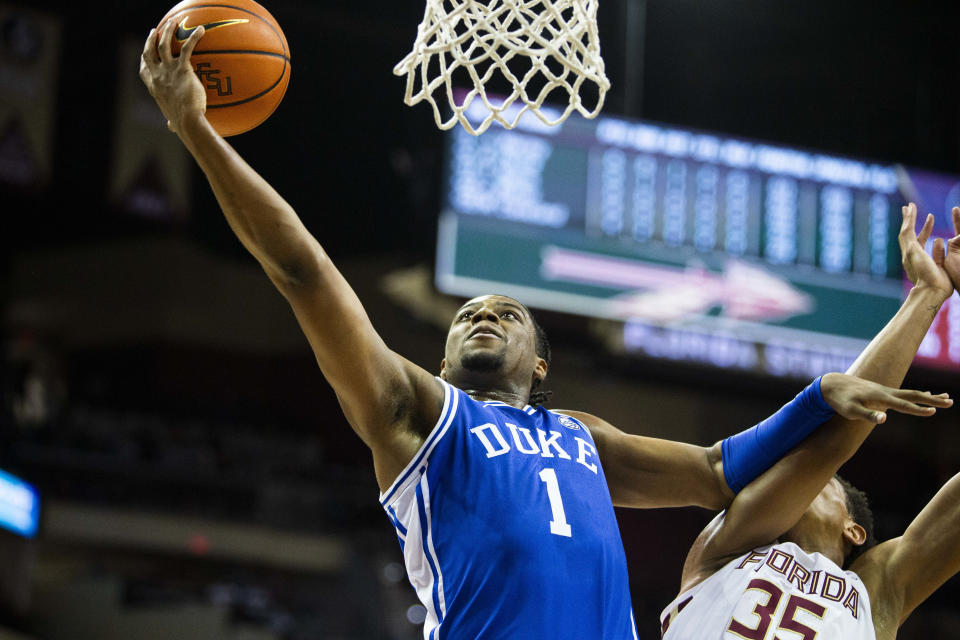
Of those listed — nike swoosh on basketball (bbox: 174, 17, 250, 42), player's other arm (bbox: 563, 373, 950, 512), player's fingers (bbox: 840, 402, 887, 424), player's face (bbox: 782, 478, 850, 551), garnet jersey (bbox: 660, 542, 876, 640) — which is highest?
nike swoosh on basketball (bbox: 174, 17, 250, 42)

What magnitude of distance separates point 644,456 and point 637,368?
3.62m

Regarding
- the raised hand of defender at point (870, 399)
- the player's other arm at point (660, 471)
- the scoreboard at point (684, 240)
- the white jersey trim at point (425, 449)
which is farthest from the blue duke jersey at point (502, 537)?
the scoreboard at point (684, 240)

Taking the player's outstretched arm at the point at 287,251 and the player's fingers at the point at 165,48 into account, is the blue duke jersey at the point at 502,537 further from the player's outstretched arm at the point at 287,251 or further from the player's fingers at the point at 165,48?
the player's fingers at the point at 165,48

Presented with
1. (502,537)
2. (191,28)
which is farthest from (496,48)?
(502,537)

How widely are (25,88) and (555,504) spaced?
7.59 m

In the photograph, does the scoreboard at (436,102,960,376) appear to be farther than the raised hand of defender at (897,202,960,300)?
A: Yes

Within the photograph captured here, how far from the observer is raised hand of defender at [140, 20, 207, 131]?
2611 mm

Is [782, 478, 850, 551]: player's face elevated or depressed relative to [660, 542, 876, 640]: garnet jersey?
elevated

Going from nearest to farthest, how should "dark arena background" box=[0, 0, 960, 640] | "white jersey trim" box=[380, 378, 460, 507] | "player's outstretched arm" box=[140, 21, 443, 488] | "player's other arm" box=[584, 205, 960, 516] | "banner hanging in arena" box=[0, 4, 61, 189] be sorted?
1. "player's outstretched arm" box=[140, 21, 443, 488]
2. "white jersey trim" box=[380, 378, 460, 507]
3. "player's other arm" box=[584, 205, 960, 516]
4. "dark arena background" box=[0, 0, 960, 640]
5. "banner hanging in arena" box=[0, 4, 61, 189]

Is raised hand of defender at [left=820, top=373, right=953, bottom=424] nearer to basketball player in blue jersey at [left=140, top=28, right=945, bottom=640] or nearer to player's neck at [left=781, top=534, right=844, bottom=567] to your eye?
basketball player in blue jersey at [left=140, top=28, right=945, bottom=640]

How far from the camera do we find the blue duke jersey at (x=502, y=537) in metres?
2.73

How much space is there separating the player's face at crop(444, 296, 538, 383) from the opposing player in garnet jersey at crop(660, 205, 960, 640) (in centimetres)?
73

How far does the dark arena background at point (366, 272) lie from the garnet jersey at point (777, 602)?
3.48m

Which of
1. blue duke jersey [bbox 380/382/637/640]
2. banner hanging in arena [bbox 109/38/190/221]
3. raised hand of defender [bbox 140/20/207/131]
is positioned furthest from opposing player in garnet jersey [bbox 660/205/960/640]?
banner hanging in arena [bbox 109/38/190/221]
